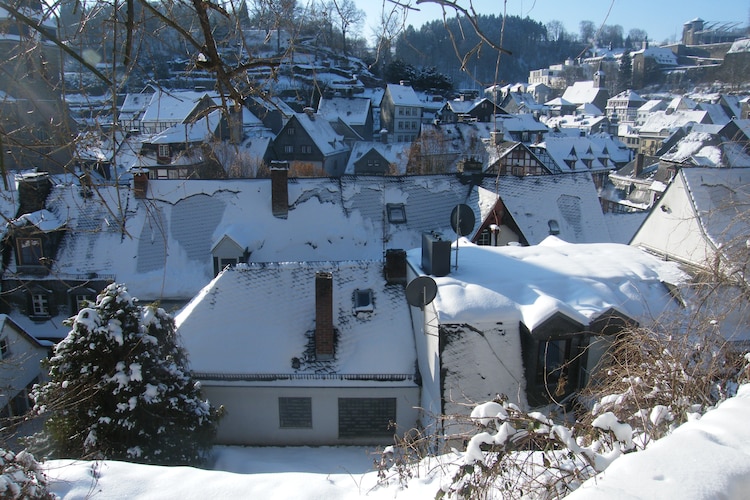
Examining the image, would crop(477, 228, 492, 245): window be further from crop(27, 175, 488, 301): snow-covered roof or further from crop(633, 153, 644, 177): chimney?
crop(633, 153, 644, 177): chimney

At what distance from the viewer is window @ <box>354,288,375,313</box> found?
44.1 ft

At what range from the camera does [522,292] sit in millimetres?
11031

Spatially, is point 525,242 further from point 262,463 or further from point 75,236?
point 75,236

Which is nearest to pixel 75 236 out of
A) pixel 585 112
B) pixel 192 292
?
pixel 192 292

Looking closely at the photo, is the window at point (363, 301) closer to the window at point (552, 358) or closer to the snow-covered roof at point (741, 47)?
the window at point (552, 358)

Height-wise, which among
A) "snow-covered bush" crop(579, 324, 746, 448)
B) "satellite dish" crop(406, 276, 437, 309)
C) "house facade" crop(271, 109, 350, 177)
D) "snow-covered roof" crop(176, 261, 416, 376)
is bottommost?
"snow-covered roof" crop(176, 261, 416, 376)

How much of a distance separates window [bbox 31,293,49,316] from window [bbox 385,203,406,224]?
11.4 meters

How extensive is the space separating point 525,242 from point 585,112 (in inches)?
3431

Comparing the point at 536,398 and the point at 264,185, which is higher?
the point at 264,185

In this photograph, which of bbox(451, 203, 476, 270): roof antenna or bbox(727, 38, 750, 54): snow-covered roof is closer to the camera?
bbox(451, 203, 476, 270): roof antenna

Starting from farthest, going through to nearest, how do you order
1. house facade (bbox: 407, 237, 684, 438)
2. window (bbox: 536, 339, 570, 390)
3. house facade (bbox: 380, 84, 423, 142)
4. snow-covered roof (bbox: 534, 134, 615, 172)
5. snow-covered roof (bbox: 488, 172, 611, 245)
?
house facade (bbox: 380, 84, 423, 142)
snow-covered roof (bbox: 534, 134, 615, 172)
snow-covered roof (bbox: 488, 172, 611, 245)
window (bbox: 536, 339, 570, 390)
house facade (bbox: 407, 237, 684, 438)

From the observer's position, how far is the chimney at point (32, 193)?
1852 cm

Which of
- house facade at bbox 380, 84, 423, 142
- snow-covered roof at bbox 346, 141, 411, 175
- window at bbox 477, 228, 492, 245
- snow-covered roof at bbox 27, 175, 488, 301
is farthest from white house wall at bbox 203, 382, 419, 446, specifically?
house facade at bbox 380, 84, 423, 142

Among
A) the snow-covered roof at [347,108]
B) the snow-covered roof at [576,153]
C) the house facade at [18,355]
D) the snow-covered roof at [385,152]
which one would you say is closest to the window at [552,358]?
the house facade at [18,355]
